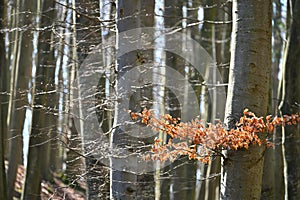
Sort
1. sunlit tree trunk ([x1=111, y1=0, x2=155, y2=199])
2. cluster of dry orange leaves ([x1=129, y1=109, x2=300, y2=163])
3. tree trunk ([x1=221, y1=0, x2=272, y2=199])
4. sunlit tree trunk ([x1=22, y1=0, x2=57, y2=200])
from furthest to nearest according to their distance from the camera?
1. sunlit tree trunk ([x1=22, y1=0, x2=57, y2=200])
2. sunlit tree trunk ([x1=111, y1=0, x2=155, y2=199])
3. tree trunk ([x1=221, y1=0, x2=272, y2=199])
4. cluster of dry orange leaves ([x1=129, y1=109, x2=300, y2=163])

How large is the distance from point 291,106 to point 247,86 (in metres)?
4.13

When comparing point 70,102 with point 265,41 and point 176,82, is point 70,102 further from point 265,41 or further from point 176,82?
point 176,82

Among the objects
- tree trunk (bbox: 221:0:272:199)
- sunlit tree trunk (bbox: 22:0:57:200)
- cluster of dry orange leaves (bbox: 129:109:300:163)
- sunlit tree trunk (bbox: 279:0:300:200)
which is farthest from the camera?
sunlit tree trunk (bbox: 22:0:57:200)

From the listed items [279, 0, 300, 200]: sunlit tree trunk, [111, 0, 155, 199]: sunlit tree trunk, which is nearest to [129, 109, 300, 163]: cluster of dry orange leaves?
[111, 0, 155, 199]: sunlit tree trunk

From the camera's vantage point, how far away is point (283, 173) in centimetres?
1019

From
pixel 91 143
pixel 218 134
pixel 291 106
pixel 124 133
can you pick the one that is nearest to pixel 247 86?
pixel 218 134

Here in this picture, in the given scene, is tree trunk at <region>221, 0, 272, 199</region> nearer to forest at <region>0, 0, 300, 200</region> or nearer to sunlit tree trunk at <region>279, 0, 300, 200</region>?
forest at <region>0, 0, 300, 200</region>

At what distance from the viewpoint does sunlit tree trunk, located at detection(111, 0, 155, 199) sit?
6.68 m

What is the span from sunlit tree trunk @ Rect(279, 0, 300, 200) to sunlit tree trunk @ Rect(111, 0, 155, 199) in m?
3.18

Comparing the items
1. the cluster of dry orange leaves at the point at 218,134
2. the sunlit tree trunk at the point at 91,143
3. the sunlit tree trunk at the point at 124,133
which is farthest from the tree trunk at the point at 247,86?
the sunlit tree trunk at the point at 91,143

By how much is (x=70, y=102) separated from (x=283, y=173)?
16.6ft

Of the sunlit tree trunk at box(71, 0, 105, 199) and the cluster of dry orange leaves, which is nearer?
the cluster of dry orange leaves

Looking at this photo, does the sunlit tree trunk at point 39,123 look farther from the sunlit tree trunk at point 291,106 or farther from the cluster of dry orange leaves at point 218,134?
the cluster of dry orange leaves at point 218,134

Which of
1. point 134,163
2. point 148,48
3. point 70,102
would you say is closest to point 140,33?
point 148,48
